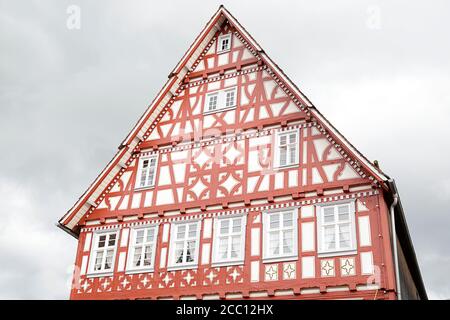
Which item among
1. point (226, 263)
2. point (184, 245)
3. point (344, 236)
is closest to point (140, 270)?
point (184, 245)

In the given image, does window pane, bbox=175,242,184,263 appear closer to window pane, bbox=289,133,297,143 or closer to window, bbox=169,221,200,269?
window, bbox=169,221,200,269

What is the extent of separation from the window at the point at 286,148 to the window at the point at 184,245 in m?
3.43

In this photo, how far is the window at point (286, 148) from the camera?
18.8 m

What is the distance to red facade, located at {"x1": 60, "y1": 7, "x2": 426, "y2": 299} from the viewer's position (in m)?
16.9

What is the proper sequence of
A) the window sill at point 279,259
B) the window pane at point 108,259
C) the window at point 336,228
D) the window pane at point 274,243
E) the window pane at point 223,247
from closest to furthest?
the window at point 336,228 < the window sill at point 279,259 < the window pane at point 274,243 < the window pane at point 223,247 < the window pane at point 108,259

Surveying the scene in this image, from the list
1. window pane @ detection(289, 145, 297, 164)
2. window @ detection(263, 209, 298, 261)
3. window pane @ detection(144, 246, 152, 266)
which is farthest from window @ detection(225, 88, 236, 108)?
window pane @ detection(144, 246, 152, 266)

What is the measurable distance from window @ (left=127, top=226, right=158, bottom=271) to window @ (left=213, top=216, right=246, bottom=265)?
227cm

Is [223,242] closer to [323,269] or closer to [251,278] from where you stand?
[251,278]

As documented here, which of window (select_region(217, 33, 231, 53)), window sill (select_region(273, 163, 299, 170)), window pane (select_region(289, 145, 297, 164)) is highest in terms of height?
window (select_region(217, 33, 231, 53))

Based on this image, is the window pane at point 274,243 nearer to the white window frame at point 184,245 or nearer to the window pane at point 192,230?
the white window frame at point 184,245

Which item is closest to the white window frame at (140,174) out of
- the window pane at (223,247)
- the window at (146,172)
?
the window at (146,172)

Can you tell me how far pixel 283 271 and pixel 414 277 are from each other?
1046 centimetres

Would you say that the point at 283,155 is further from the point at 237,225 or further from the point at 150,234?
the point at 150,234
